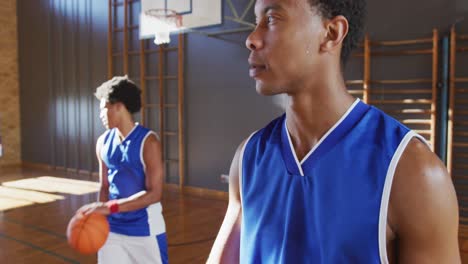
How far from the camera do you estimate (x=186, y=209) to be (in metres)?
5.57

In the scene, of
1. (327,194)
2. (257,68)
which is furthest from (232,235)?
(257,68)

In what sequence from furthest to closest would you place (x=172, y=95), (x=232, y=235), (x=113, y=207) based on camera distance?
(x=172, y=95), (x=113, y=207), (x=232, y=235)

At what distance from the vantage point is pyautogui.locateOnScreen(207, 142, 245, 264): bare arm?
41.1 inches

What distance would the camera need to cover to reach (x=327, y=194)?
2.80 feet

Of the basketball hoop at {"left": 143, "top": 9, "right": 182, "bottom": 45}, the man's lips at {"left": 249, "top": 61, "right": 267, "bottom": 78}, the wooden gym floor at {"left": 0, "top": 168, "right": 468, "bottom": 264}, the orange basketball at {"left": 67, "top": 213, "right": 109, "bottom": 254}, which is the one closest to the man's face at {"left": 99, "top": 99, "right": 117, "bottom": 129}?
the orange basketball at {"left": 67, "top": 213, "right": 109, "bottom": 254}

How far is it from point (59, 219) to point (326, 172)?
16.0 feet

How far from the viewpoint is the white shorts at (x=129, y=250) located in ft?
7.55

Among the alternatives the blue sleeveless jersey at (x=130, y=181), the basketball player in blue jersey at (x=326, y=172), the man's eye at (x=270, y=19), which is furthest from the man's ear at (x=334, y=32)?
the blue sleeveless jersey at (x=130, y=181)

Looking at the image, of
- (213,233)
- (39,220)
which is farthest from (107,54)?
(213,233)

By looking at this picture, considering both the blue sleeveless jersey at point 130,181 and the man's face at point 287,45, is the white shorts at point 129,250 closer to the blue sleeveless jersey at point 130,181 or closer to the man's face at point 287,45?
the blue sleeveless jersey at point 130,181

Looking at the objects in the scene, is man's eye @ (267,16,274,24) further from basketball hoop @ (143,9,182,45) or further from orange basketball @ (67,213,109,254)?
basketball hoop @ (143,9,182,45)

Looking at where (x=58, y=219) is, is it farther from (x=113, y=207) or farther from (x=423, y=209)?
(x=423, y=209)

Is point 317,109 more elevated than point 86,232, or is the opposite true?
→ point 317,109

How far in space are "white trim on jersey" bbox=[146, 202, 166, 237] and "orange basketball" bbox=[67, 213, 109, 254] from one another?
35 cm
